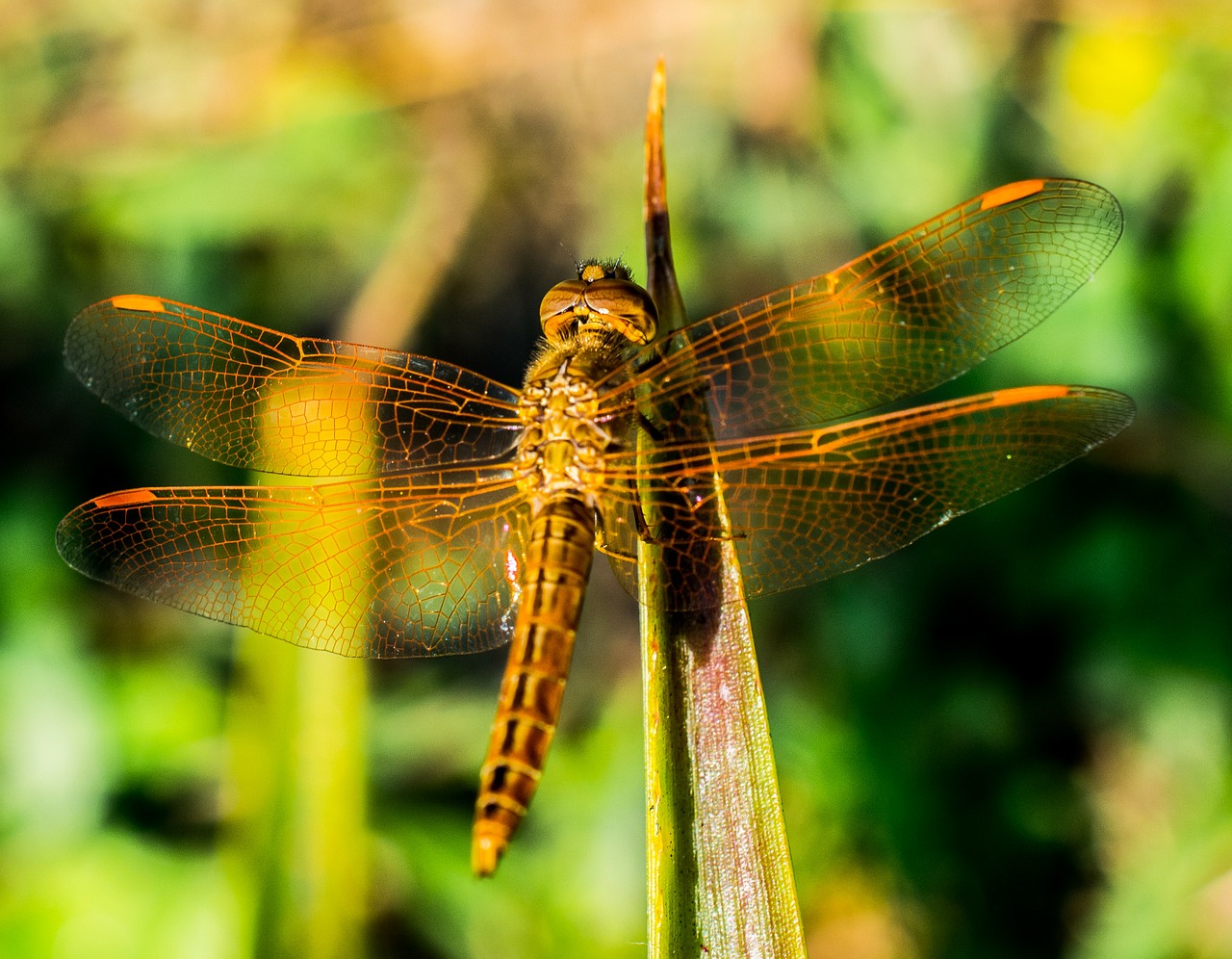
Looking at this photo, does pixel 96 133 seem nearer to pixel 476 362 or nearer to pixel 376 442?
pixel 476 362

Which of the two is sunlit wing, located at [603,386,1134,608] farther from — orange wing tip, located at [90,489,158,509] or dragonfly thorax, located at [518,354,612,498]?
orange wing tip, located at [90,489,158,509]

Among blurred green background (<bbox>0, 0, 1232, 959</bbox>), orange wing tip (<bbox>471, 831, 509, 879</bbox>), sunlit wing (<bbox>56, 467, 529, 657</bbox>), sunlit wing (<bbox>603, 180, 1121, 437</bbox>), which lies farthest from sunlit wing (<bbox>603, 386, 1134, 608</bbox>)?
blurred green background (<bbox>0, 0, 1232, 959</bbox>)

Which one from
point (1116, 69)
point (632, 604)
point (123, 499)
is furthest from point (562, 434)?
point (1116, 69)

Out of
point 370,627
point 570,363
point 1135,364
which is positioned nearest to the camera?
point 370,627

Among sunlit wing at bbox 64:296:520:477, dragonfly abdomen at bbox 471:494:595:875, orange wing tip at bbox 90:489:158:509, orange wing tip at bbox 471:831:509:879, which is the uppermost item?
sunlit wing at bbox 64:296:520:477

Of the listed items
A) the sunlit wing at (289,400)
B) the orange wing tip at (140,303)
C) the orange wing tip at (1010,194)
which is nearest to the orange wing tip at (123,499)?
the sunlit wing at (289,400)

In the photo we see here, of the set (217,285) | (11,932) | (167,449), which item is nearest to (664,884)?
(11,932)

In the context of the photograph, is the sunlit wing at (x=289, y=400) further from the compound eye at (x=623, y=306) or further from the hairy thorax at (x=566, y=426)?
the compound eye at (x=623, y=306)

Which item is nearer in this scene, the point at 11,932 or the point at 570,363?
the point at 570,363
